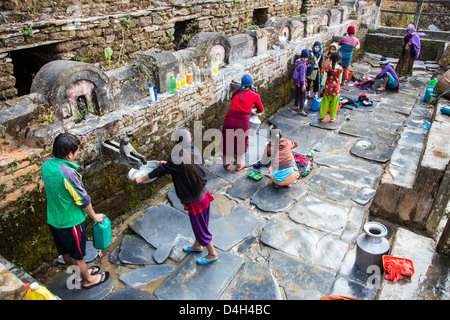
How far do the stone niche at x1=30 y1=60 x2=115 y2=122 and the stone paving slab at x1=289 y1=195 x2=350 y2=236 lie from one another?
3.13 meters

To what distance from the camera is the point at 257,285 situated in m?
3.56

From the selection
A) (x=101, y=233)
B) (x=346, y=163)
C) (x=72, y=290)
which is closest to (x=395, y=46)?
(x=346, y=163)

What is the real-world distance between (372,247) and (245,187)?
2227mm

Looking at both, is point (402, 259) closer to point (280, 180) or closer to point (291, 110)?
point (280, 180)

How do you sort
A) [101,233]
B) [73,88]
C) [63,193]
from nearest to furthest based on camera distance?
[63,193]
[101,233]
[73,88]

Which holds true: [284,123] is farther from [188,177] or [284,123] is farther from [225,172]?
[188,177]

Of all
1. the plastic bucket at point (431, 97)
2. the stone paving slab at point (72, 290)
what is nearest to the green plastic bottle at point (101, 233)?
the stone paving slab at point (72, 290)

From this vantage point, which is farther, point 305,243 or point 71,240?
point 305,243

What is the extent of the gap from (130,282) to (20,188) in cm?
160

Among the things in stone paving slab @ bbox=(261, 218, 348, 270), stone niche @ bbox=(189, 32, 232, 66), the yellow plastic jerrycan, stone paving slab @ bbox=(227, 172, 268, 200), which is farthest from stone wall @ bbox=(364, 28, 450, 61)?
the yellow plastic jerrycan

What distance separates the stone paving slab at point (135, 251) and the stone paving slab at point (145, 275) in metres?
0.13

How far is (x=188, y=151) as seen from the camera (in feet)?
11.0

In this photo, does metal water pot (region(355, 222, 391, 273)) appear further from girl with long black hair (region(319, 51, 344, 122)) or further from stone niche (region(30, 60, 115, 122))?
girl with long black hair (region(319, 51, 344, 122))
